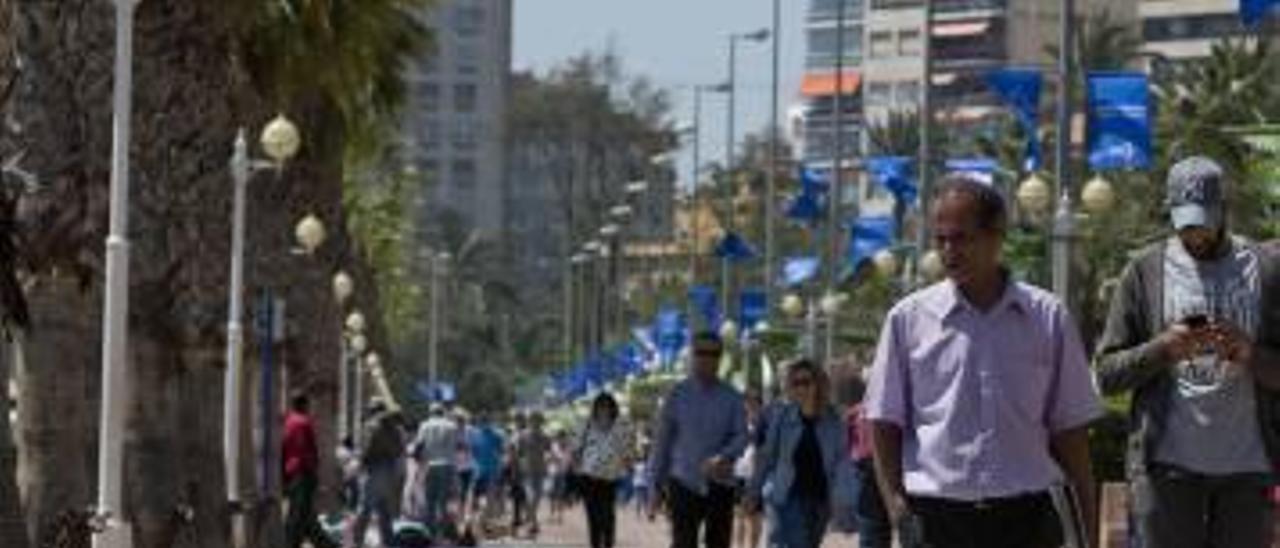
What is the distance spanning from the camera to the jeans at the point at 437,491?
3884 centimetres

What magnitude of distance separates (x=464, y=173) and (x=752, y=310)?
350 feet

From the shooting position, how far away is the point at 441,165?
7249 inches

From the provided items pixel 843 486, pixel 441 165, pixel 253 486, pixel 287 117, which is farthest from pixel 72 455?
pixel 441 165

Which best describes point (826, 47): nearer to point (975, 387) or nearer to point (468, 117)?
point (468, 117)

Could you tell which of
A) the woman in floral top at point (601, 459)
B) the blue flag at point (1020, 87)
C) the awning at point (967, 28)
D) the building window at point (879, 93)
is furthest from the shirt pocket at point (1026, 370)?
the awning at point (967, 28)

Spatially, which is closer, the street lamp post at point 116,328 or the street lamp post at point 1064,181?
the street lamp post at point 116,328

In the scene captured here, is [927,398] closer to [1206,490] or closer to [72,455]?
[1206,490]

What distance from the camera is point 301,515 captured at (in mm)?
31344

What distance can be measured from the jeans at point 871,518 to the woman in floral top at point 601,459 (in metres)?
9.00

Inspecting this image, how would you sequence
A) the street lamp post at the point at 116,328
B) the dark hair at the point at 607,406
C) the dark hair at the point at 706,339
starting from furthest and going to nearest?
the dark hair at the point at 607,406
the dark hair at the point at 706,339
the street lamp post at the point at 116,328

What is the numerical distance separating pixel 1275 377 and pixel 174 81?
1291 cm

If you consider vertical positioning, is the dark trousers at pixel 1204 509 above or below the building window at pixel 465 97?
below

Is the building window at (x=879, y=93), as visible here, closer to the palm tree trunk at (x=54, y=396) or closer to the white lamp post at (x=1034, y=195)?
the white lamp post at (x=1034, y=195)

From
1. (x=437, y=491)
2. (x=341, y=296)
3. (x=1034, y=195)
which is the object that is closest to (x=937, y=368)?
(x=1034, y=195)
